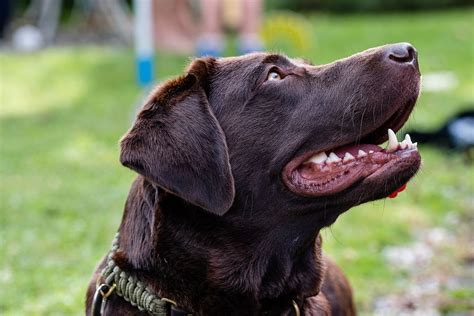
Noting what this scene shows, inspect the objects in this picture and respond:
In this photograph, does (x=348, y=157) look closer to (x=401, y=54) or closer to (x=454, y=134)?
(x=401, y=54)

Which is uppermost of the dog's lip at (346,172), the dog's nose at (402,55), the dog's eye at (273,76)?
the dog's nose at (402,55)

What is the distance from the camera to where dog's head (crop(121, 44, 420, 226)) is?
2.80m

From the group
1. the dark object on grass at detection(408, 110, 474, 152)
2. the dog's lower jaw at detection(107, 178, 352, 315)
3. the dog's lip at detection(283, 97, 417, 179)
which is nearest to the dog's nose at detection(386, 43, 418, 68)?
the dog's lip at detection(283, 97, 417, 179)

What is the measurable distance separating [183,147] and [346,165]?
57 centimetres

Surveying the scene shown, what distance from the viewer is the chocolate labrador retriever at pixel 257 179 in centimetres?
285

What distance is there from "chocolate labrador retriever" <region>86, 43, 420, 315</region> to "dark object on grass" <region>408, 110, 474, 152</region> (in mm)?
4536

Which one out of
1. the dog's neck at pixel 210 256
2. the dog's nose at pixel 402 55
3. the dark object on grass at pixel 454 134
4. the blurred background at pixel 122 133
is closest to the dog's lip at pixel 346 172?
the dog's neck at pixel 210 256

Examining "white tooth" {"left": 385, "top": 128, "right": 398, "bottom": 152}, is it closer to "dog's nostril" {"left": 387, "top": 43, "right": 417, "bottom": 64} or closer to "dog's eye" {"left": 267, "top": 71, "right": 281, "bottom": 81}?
"dog's nostril" {"left": 387, "top": 43, "right": 417, "bottom": 64}

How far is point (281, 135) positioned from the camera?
2.98 metres

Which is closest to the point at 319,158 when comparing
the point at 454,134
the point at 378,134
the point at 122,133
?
the point at 378,134

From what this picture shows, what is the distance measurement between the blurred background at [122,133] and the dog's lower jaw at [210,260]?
80 cm

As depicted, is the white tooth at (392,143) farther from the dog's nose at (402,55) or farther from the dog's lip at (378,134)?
the dog's nose at (402,55)

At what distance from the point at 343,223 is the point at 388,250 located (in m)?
0.52

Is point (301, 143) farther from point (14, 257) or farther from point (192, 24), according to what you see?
point (192, 24)
